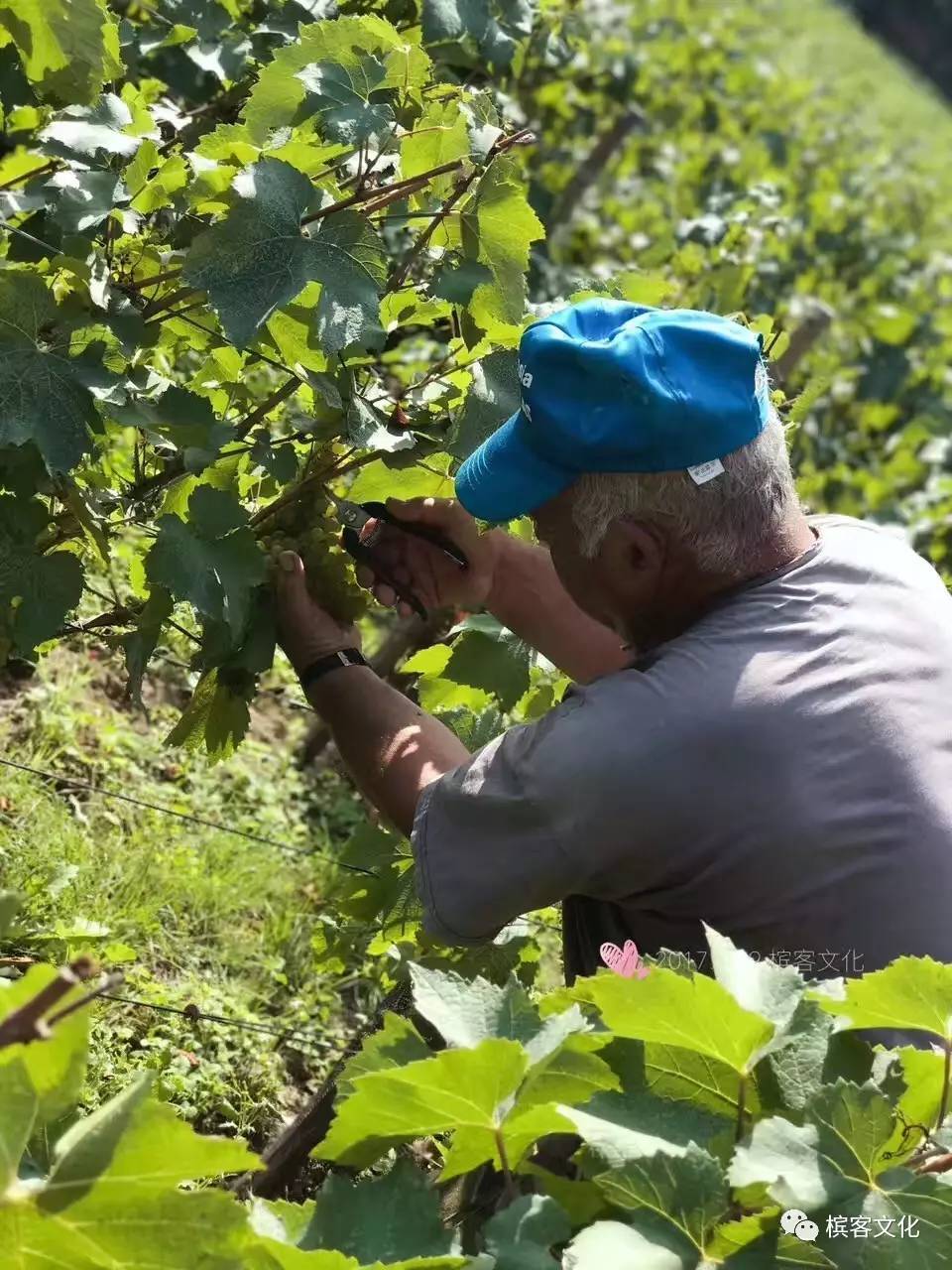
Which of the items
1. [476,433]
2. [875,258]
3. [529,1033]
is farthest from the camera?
[875,258]

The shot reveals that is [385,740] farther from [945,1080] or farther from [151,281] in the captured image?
[945,1080]

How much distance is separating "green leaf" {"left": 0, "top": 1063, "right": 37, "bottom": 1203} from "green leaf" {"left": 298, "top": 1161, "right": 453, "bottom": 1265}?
0.34 metres

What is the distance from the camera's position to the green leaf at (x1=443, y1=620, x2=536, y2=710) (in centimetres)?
274

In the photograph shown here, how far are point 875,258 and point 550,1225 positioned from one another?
8226 millimetres

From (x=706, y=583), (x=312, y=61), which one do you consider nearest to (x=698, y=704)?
(x=706, y=583)

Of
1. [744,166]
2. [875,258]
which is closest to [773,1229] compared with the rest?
[875,258]

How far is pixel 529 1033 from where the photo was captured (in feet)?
4.39

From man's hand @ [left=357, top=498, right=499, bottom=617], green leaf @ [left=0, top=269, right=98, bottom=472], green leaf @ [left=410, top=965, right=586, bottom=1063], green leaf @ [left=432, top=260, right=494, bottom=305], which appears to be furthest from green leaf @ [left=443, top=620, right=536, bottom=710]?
green leaf @ [left=410, top=965, right=586, bottom=1063]

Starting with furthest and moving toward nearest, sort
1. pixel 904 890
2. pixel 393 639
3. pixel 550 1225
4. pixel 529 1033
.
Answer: pixel 393 639 → pixel 904 890 → pixel 529 1033 → pixel 550 1225

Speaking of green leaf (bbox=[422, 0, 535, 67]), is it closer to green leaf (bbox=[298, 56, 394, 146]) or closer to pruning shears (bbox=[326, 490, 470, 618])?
green leaf (bbox=[298, 56, 394, 146])

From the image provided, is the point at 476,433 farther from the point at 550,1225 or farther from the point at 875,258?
the point at 875,258

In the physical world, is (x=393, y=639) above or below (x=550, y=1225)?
below

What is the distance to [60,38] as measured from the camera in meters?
1.91

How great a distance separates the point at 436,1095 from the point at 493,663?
1.54 m
